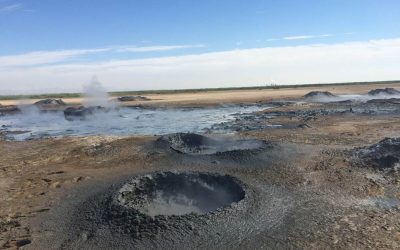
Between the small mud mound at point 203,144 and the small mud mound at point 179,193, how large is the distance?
13.9 ft

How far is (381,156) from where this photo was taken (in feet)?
50.9

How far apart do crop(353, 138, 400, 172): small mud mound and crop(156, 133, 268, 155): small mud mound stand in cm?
376

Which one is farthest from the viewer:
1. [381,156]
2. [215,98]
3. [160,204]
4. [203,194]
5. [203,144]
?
[215,98]

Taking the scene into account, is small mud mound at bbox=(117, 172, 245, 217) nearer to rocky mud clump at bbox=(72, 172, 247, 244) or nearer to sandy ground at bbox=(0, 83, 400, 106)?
rocky mud clump at bbox=(72, 172, 247, 244)

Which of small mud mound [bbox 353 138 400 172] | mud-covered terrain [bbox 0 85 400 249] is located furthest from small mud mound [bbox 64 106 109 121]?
small mud mound [bbox 353 138 400 172]

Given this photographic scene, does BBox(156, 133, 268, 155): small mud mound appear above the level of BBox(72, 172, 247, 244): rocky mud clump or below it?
above

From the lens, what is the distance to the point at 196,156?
1666 cm

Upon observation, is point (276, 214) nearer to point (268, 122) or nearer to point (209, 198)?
point (209, 198)

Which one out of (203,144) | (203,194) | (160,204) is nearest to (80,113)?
(203,144)

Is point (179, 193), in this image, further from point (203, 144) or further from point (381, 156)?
point (381, 156)

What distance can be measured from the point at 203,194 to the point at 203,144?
6.65 m

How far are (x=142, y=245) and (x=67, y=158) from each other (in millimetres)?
10336

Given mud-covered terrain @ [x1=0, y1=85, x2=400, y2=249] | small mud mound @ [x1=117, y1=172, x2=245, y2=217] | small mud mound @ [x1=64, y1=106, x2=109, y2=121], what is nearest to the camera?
mud-covered terrain @ [x1=0, y1=85, x2=400, y2=249]

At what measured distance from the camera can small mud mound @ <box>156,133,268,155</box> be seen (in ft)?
59.8
